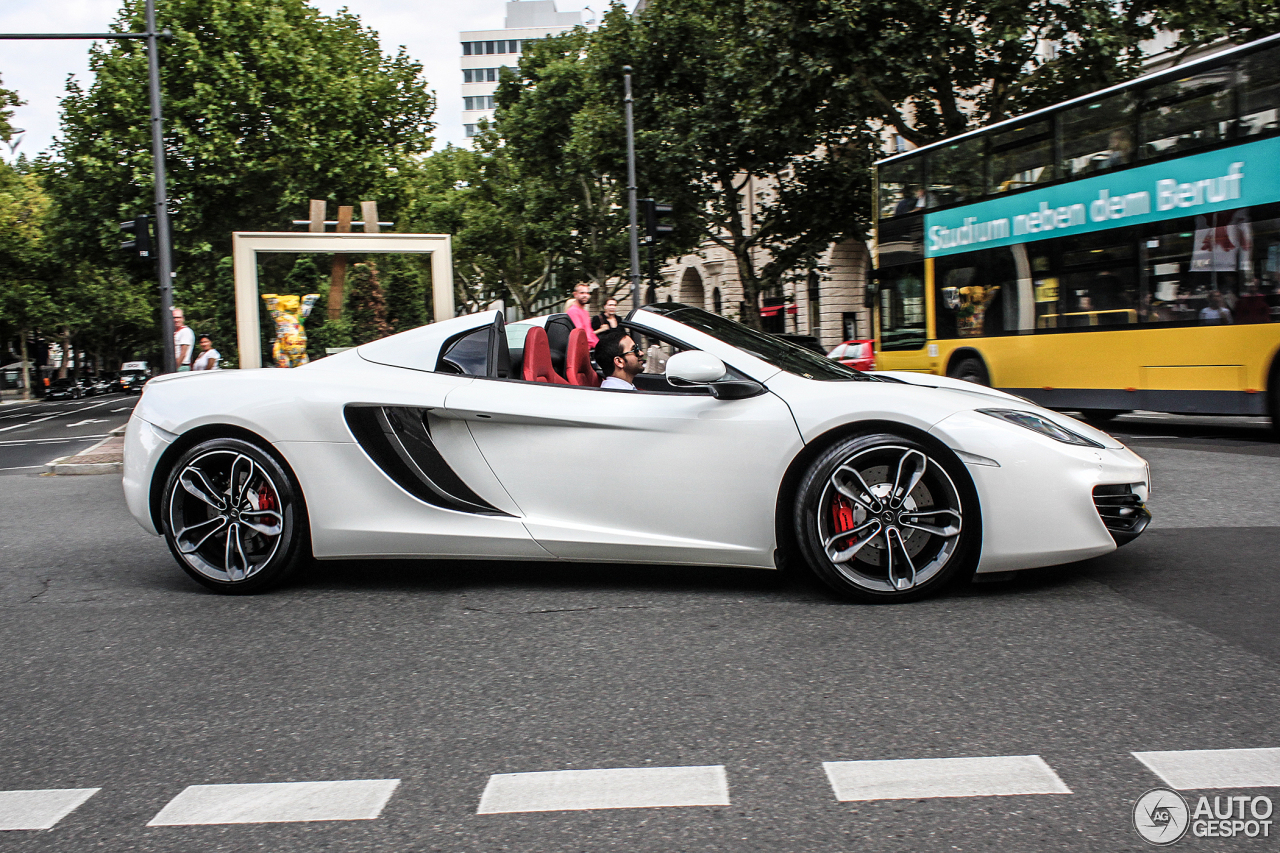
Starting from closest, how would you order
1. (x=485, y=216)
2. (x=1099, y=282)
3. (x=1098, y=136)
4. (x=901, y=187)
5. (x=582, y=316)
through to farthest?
(x=582, y=316), (x=1098, y=136), (x=1099, y=282), (x=901, y=187), (x=485, y=216)

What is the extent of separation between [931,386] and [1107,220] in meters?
8.16

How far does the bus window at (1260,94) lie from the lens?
1012 centimetres

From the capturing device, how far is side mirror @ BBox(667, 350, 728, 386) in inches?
170

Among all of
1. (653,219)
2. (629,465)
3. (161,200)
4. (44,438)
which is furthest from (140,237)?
(629,465)

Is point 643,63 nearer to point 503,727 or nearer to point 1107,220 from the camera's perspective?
point 1107,220

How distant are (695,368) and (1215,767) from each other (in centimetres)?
227

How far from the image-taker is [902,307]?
50.5 ft

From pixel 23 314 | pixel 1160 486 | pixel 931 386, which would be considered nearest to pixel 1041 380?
pixel 1160 486

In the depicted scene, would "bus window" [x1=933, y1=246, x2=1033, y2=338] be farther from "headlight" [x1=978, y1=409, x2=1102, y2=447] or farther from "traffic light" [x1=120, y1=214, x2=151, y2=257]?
Result: "traffic light" [x1=120, y1=214, x2=151, y2=257]

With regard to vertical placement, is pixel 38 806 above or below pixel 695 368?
below

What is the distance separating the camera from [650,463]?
4.45 m

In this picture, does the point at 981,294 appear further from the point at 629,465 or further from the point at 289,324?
the point at 629,465

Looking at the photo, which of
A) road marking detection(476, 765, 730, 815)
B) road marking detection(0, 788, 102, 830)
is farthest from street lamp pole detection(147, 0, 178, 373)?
road marking detection(476, 765, 730, 815)

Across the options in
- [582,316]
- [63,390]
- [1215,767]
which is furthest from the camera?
[63,390]
